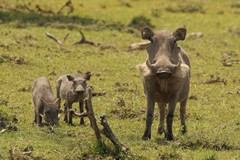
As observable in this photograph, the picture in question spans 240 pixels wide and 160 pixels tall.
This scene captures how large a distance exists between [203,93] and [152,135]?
432cm

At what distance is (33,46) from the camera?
18500mm

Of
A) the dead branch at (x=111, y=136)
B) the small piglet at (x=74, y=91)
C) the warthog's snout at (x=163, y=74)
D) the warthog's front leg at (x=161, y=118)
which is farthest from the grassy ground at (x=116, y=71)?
the warthog's snout at (x=163, y=74)

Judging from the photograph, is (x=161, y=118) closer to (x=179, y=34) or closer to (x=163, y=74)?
(x=179, y=34)

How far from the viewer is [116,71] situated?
16703mm

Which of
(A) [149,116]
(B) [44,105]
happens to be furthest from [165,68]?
(B) [44,105]

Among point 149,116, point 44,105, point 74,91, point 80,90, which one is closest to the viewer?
point 149,116

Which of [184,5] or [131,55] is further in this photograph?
[184,5]

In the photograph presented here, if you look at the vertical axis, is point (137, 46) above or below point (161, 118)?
below

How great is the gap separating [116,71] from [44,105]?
5.48 meters

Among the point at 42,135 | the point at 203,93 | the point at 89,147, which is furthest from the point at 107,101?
the point at 89,147

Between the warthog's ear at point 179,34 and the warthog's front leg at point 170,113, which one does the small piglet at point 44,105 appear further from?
the warthog's ear at point 179,34

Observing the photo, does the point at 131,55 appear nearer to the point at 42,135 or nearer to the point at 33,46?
the point at 33,46

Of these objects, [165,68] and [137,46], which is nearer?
[165,68]

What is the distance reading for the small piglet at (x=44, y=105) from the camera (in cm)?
1120
